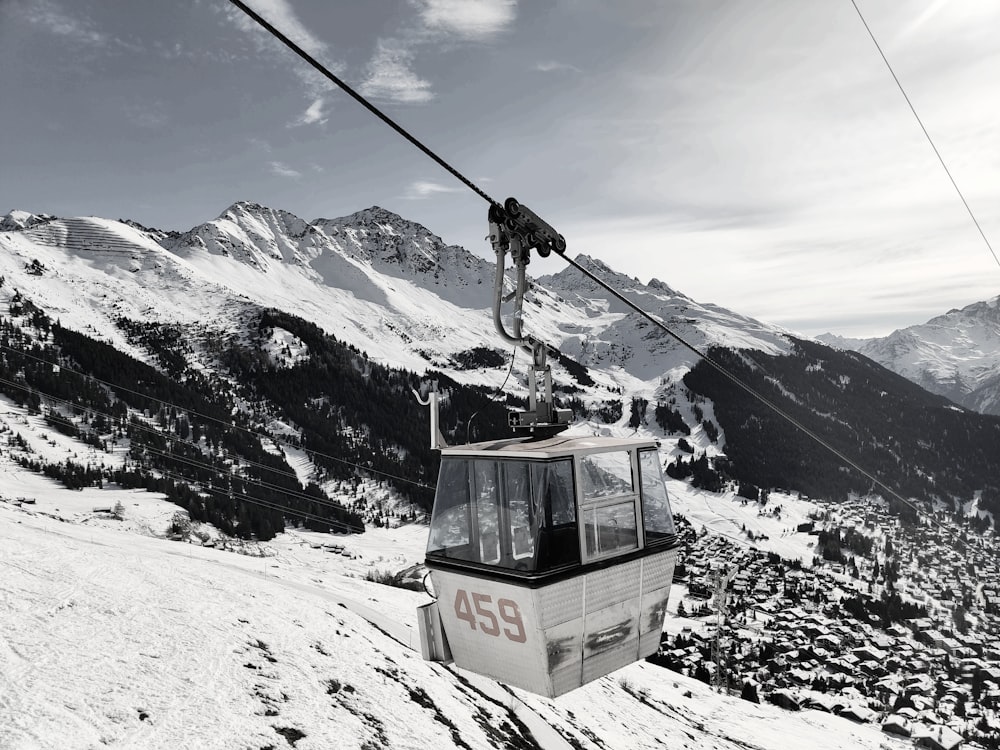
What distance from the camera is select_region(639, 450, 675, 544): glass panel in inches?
406

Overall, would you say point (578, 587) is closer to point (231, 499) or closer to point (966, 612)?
point (231, 499)

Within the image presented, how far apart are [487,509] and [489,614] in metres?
1.63

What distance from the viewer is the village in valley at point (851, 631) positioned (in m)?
→ 77.1

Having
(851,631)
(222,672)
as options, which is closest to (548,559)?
(222,672)

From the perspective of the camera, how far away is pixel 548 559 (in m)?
8.74

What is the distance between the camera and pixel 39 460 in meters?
115

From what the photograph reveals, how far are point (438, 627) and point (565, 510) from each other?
135 inches

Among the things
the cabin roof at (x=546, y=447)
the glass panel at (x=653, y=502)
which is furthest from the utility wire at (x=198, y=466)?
the cabin roof at (x=546, y=447)

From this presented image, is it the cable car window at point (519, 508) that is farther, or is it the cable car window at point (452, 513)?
the cable car window at point (452, 513)

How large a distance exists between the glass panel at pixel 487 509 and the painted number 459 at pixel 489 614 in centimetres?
63

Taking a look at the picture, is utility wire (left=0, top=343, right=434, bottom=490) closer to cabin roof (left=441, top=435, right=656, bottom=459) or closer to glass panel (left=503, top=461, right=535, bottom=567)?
cabin roof (left=441, top=435, right=656, bottom=459)

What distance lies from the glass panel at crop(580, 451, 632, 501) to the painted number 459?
2072mm

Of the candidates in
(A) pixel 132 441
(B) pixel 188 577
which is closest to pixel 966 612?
(B) pixel 188 577

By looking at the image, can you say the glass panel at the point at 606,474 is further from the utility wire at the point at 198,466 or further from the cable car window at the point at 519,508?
the utility wire at the point at 198,466
